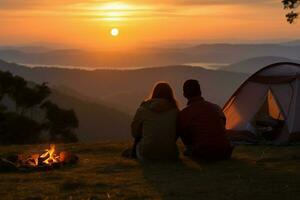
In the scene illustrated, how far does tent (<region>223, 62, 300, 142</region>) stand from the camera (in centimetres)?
1405

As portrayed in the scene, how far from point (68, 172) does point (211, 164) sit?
102 inches

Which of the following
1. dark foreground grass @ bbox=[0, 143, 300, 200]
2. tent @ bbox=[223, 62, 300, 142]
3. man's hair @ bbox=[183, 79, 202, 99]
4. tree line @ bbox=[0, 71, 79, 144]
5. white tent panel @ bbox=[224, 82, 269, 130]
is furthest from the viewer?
tree line @ bbox=[0, 71, 79, 144]

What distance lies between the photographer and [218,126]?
10.6m

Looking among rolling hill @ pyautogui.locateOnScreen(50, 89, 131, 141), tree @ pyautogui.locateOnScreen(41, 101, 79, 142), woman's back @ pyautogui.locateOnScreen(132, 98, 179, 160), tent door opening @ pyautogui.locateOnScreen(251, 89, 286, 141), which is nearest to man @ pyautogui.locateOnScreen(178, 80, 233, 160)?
woman's back @ pyautogui.locateOnScreen(132, 98, 179, 160)

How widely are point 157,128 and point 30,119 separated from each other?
28294 mm

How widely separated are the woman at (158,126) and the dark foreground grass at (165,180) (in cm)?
33

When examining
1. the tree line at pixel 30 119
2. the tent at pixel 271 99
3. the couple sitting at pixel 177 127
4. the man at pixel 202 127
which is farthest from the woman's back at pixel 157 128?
the tree line at pixel 30 119

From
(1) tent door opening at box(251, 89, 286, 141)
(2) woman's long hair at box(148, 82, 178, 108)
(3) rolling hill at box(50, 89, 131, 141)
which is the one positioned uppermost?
(2) woman's long hair at box(148, 82, 178, 108)

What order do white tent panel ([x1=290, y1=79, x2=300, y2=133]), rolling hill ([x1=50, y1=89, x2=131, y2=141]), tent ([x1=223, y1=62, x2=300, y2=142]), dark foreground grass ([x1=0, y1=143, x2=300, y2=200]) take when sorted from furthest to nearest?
rolling hill ([x1=50, y1=89, x2=131, y2=141])
tent ([x1=223, y1=62, x2=300, y2=142])
white tent panel ([x1=290, y1=79, x2=300, y2=133])
dark foreground grass ([x1=0, y1=143, x2=300, y2=200])

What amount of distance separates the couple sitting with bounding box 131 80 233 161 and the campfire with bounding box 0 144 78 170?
1.41 m

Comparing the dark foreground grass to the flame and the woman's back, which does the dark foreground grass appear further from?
the flame

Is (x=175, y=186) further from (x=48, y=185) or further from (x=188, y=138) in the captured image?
(x=188, y=138)

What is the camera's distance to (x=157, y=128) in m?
10.7

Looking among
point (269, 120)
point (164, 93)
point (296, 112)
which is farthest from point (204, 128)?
point (296, 112)
